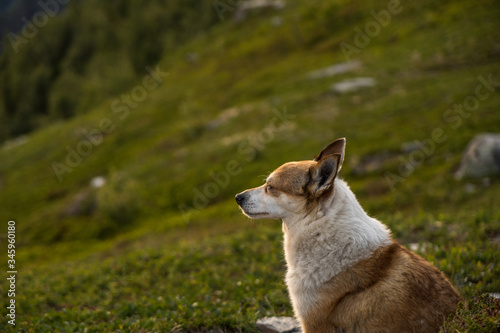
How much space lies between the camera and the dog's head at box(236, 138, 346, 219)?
256 inches

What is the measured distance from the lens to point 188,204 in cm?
4706

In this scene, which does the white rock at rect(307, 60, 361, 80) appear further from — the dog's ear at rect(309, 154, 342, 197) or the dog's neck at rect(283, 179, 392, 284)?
the dog's ear at rect(309, 154, 342, 197)

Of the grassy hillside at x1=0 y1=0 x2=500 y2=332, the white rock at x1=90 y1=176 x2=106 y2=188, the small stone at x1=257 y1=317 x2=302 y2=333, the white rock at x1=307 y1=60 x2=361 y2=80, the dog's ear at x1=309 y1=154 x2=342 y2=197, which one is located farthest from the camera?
the white rock at x1=307 y1=60 x2=361 y2=80

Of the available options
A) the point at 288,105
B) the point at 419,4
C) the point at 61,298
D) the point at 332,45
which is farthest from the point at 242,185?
the point at 419,4

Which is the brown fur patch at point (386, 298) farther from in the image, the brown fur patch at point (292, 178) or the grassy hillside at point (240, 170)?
the brown fur patch at point (292, 178)

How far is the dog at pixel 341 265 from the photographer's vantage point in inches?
233

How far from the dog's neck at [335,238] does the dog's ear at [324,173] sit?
0.86ft

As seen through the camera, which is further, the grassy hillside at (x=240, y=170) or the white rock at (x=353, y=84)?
the white rock at (x=353, y=84)

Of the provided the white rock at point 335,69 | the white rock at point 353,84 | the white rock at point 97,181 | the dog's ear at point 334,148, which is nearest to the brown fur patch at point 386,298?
the dog's ear at point 334,148

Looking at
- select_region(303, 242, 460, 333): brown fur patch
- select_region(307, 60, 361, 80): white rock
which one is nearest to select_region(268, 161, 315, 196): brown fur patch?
select_region(303, 242, 460, 333): brown fur patch

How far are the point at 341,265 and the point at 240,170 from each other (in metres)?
40.6

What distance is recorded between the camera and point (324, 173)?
6.55m

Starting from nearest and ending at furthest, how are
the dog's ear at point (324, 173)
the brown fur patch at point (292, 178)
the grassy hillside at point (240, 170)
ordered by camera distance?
the dog's ear at point (324, 173)
the brown fur patch at point (292, 178)
the grassy hillside at point (240, 170)

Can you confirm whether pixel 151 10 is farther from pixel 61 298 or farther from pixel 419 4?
pixel 61 298
